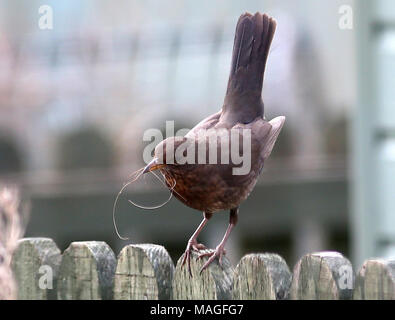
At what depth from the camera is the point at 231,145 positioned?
7.80ft

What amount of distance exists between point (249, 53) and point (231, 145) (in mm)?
331

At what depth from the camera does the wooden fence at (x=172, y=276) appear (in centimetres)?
219

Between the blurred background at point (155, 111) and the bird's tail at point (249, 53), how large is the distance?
2.84 metres

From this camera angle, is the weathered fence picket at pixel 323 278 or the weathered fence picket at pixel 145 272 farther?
the weathered fence picket at pixel 145 272

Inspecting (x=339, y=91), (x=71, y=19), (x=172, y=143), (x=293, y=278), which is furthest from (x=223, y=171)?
(x=71, y=19)

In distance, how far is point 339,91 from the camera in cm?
812

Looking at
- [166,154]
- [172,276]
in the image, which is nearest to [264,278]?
[172,276]

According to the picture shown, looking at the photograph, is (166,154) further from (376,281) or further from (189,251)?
(376,281)

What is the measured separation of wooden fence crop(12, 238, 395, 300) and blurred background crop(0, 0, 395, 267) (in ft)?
10.2

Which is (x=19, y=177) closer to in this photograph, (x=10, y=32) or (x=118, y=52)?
(x=118, y=52)

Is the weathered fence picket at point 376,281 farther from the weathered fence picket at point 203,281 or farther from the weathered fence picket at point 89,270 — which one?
the weathered fence picket at point 89,270

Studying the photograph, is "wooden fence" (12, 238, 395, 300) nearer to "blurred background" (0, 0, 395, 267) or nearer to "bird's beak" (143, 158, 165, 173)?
"bird's beak" (143, 158, 165, 173)

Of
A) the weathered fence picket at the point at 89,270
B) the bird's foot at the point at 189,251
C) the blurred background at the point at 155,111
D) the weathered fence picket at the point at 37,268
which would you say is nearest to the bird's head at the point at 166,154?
the bird's foot at the point at 189,251

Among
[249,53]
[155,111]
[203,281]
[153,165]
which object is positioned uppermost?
[155,111]
